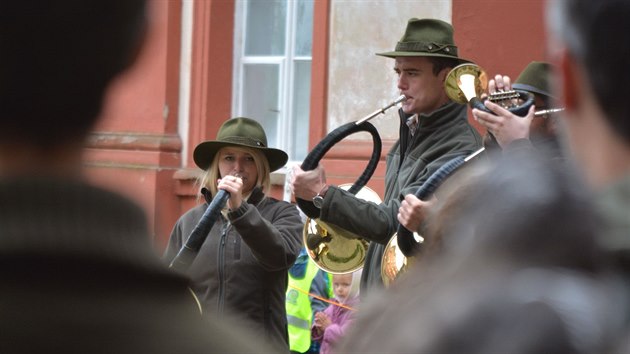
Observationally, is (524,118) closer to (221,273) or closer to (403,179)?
(403,179)

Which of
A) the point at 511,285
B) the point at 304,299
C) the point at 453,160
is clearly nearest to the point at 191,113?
the point at 304,299

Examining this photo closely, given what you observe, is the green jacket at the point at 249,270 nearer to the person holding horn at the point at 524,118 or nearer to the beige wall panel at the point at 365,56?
the person holding horn at the point at 524,118

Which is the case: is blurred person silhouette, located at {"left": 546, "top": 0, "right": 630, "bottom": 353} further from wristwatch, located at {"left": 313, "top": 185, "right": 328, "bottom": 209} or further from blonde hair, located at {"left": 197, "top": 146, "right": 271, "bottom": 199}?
blonde hair, located at {"left": 197, "top": 146, "right": 271, "bottom": 199}

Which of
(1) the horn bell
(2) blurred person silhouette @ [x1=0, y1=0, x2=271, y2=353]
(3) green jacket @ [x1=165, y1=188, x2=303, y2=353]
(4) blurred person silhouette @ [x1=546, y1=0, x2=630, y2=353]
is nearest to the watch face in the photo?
(3) green jacket @ [x1=165, y1=188, x2=303, y2=353]

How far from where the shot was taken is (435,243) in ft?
4.03

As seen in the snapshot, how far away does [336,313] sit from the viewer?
6.46m

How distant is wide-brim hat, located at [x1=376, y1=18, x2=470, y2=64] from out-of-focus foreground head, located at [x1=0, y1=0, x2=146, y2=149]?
404cm

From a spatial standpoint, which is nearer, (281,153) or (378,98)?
(281,153)

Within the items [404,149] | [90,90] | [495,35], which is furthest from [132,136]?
[90,90]

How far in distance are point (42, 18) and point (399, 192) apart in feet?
12.6

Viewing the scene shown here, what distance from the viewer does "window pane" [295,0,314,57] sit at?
900 cm

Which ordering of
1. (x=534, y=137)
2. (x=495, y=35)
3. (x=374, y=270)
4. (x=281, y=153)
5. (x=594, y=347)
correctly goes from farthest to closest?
(x=495, y=35) → (x=281, y=153) → (x=374, y=270) → (x=534, y=137) → (x=594, y=347)

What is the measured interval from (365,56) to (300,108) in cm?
138

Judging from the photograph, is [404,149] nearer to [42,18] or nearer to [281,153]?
[281,153]
